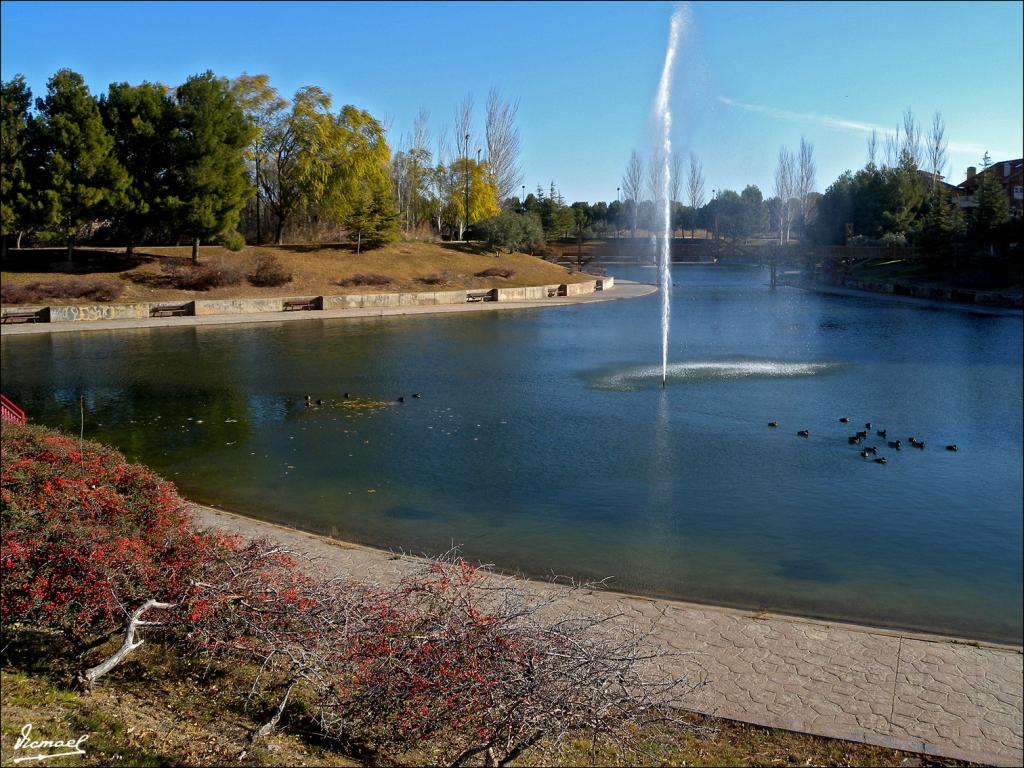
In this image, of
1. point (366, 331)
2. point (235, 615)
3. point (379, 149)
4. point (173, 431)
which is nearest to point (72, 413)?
point (173, 431)

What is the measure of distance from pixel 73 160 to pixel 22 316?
9668 mm

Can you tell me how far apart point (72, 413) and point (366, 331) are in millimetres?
18014

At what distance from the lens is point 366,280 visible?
170 ft

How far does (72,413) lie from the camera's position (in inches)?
789

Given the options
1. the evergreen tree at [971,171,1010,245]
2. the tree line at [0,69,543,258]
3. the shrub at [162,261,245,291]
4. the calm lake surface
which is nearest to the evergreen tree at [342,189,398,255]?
the tree line at [0,69,543,258]

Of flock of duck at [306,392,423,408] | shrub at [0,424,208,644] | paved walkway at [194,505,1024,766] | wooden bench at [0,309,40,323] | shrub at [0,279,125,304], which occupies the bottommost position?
paved walkway at [194,505,1024,766]

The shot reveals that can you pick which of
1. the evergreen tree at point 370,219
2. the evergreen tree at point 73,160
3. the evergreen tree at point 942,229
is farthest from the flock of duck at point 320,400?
the evergreen tree at point 942,229

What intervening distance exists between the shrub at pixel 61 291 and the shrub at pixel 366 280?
1306 centimetres

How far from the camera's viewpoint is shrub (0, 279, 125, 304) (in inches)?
1553

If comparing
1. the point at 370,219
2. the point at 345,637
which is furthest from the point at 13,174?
the point at 345,637

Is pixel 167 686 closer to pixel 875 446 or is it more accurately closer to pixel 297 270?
pixel 875 446

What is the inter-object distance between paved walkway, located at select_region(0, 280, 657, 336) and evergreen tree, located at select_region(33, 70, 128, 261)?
7441 mm

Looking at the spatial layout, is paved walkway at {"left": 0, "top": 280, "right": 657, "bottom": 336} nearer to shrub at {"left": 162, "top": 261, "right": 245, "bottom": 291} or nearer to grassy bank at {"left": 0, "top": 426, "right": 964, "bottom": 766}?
shrub at {"left": 162, "top": 261, "right": 245, "bottom": 291}

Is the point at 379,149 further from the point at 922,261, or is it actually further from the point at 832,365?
the point at 832,365
